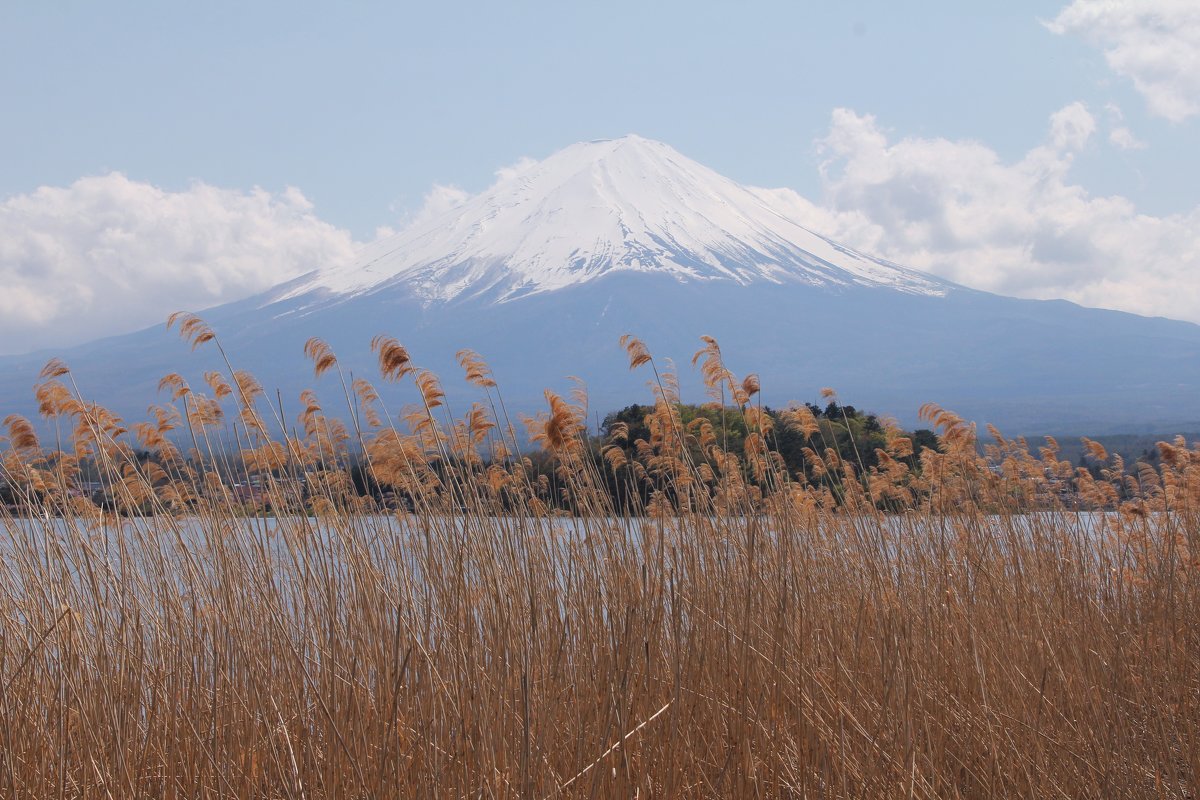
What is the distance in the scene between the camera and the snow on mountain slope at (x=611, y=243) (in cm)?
11269

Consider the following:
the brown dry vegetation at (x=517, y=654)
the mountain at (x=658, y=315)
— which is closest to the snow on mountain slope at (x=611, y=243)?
the mountain at (x=658, y=315)

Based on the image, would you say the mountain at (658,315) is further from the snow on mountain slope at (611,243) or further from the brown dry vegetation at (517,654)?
the brown dry vegetation at (517,654)

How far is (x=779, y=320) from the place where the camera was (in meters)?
104

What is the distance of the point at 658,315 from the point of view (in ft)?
337

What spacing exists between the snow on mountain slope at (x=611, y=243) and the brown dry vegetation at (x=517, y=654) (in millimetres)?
105411

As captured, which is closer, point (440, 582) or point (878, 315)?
point (440, 582)

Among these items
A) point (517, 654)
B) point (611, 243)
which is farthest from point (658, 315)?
point (517, 654)

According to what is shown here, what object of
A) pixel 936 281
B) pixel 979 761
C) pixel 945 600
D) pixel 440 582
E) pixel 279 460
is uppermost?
pixel 936 281

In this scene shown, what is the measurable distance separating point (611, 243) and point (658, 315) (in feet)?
59.6

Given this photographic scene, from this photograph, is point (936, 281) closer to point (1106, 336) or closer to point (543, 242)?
point (1106, 336)

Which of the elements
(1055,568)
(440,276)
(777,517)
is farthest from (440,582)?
(440,276)

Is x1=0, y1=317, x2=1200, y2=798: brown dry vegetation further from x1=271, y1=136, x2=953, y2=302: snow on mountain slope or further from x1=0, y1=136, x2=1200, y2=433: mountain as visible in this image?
x1=271, y1=136, x2=953, y2=302: snow on mountain slope

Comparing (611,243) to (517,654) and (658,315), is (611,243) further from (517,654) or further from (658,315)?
(517,654)

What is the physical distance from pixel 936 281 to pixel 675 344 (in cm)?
5014
